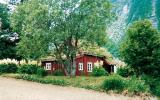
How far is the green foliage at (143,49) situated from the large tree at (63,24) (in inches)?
371

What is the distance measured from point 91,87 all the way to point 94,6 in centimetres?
1669

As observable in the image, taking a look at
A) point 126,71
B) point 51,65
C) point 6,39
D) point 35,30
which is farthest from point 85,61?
point 126,71

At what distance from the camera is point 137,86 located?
1954 inches

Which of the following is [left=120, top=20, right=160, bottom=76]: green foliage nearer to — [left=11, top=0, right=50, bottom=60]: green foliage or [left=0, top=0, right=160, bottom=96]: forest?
[left=0, top=0, right=160, bottom=96]: forest

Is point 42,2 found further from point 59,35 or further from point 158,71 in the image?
point 158,71

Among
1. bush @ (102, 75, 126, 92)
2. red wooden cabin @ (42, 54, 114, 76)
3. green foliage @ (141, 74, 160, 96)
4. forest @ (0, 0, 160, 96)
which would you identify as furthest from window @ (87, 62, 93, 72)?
bush @ (102, 75, 126, 92)

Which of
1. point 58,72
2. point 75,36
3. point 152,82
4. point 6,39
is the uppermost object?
point 6,39

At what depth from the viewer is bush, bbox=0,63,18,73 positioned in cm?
6731

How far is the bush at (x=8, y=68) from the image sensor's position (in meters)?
67.3

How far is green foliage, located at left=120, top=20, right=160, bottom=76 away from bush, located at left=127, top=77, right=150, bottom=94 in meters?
3.58

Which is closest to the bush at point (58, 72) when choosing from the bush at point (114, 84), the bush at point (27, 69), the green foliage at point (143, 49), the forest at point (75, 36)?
the forest at point (75, 36)

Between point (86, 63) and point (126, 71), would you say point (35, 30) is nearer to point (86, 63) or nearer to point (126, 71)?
point (126, 71)

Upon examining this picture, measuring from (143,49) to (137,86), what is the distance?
632 cm

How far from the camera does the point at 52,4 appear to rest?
63.7 meters
